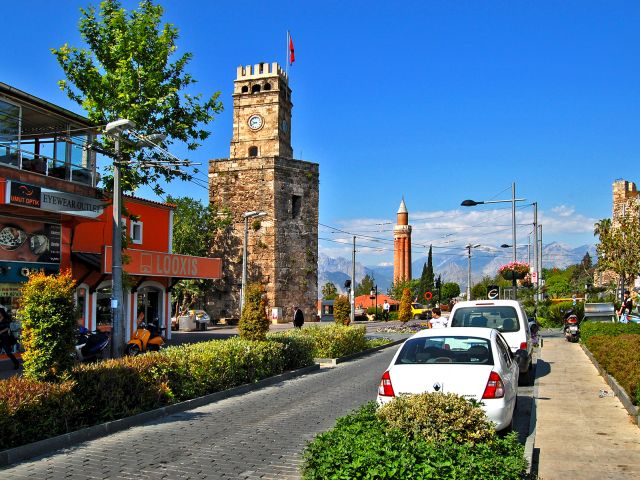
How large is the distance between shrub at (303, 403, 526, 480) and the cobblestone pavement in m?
1.99

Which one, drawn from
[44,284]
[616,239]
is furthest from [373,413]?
[616,239]

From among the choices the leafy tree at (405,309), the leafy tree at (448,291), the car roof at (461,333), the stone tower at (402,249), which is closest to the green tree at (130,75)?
the car roof at (461,333)

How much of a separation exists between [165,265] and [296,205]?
27159 mm

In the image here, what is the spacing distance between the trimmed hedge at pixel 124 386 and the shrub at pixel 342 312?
10860mm

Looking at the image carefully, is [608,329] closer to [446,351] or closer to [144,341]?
[446,351]

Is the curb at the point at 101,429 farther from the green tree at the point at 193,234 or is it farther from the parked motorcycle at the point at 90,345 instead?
the green tree at the point at 193,234

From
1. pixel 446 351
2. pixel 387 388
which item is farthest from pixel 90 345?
pixel 446 351

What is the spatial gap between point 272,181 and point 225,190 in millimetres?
4730


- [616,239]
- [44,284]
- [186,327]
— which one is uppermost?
[616,239]

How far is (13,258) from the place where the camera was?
742 inches

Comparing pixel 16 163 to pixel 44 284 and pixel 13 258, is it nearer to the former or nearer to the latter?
pixel 13 258

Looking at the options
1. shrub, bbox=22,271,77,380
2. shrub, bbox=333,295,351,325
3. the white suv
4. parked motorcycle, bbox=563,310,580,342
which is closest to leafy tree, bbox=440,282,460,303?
shrub, bbox=333,295,351,325

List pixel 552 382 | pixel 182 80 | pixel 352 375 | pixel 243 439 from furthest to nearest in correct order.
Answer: pixel 182 80 → pixel 352 375 → pixel 552 382 → pixel 243 439

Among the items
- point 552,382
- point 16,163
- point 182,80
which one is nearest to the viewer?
point 552,382
